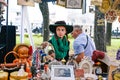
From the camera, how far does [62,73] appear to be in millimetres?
1170

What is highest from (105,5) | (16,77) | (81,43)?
(105,5)

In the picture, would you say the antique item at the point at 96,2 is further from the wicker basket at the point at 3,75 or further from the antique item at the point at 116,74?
the wicker basket at the point at 3,75

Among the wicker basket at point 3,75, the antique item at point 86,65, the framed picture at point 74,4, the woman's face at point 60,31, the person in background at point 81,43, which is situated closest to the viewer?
the wicker basket at point 3,75

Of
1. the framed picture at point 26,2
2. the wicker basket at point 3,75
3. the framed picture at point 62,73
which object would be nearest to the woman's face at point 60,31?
the framed picture at point 26,2

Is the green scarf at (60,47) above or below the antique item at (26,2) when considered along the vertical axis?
below

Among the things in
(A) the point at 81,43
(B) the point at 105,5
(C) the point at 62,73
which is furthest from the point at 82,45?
(C) the point at 62,73

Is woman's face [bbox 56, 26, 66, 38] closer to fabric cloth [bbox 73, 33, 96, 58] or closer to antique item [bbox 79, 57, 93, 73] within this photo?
fabric cloth [bbox 73, 33, 96, 58]

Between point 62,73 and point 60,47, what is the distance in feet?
2.08

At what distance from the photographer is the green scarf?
5.80 feet

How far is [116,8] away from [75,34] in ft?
1.20

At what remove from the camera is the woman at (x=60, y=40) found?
→ 1.78 meters

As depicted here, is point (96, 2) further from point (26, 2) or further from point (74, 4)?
point (26, 2)

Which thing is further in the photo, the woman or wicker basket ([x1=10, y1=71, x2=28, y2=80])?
the woman

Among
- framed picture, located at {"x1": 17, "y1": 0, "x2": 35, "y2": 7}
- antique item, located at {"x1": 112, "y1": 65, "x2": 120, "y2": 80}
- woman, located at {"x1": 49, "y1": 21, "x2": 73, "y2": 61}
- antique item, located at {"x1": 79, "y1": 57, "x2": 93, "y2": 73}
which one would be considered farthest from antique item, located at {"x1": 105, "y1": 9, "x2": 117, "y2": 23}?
antique item, located at {"x1": 112, "y1": 65, "x2": 120, "y2": 80}
